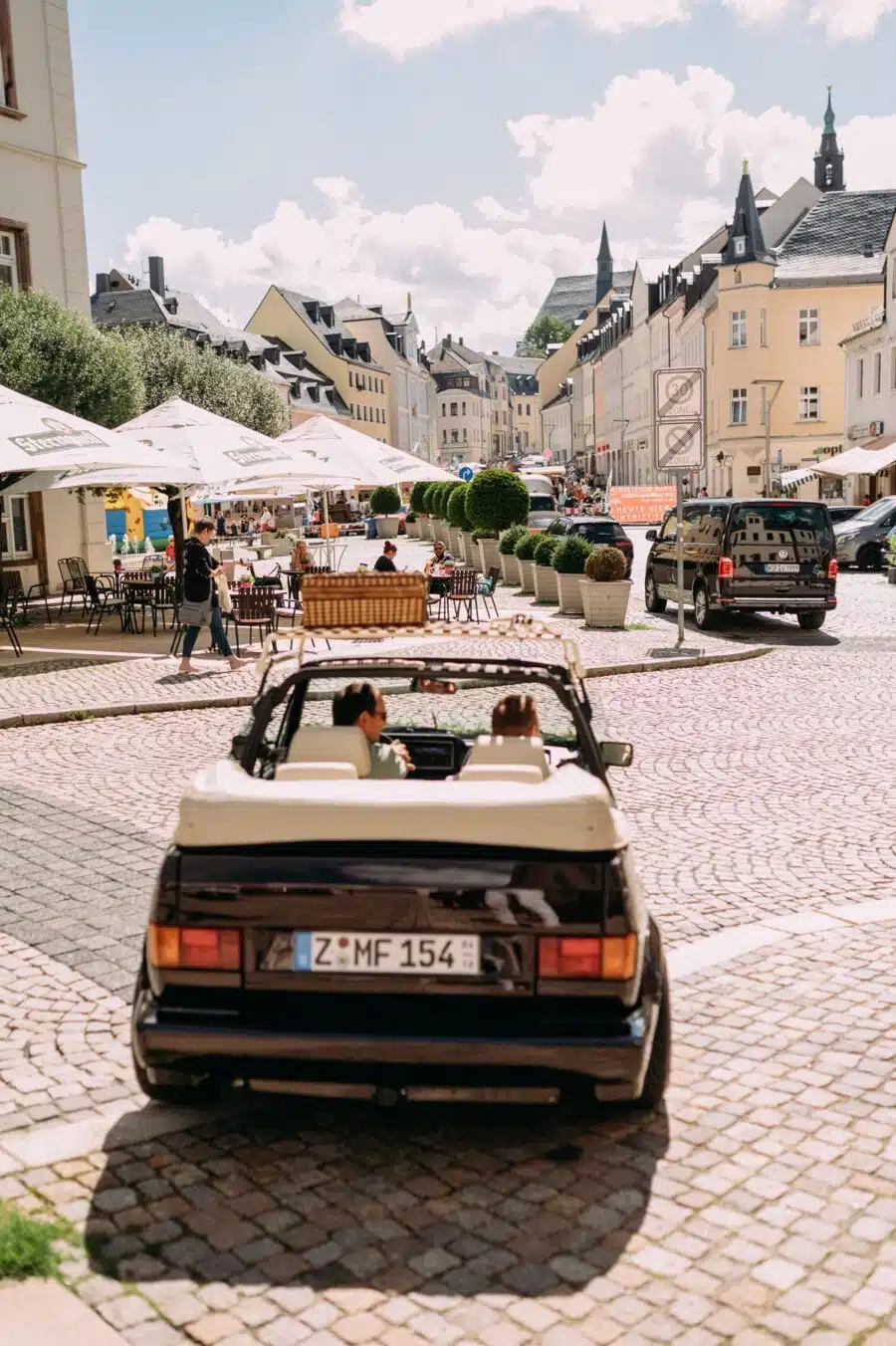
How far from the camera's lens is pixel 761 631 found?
2088cm

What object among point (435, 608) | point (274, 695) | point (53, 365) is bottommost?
point (435, 608)

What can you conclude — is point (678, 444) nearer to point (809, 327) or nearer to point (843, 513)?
point (843, 513)

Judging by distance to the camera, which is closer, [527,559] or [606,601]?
[606,601]

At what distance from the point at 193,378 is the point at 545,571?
129 feet

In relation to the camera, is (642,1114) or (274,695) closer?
(642,1114)

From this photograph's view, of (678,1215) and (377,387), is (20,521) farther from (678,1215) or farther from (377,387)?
(377,387)

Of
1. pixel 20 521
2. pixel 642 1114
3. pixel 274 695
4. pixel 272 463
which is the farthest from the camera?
pixel 20 521

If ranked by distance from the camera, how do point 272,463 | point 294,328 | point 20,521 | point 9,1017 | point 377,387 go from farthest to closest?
point 377,387 < point 294,328 < point 20,521 < point 272,463 < point 9,1017

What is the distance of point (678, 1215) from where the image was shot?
12.6ft

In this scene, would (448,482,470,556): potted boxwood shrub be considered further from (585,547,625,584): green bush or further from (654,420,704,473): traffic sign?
(654,420,704,473): traffic sign

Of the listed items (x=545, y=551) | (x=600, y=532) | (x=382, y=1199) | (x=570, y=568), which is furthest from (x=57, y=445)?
(x=600, y=532)

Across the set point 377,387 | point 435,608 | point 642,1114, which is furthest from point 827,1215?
point 377,387

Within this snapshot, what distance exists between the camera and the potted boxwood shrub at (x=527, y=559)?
2673cm

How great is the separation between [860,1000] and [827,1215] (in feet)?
5.87
